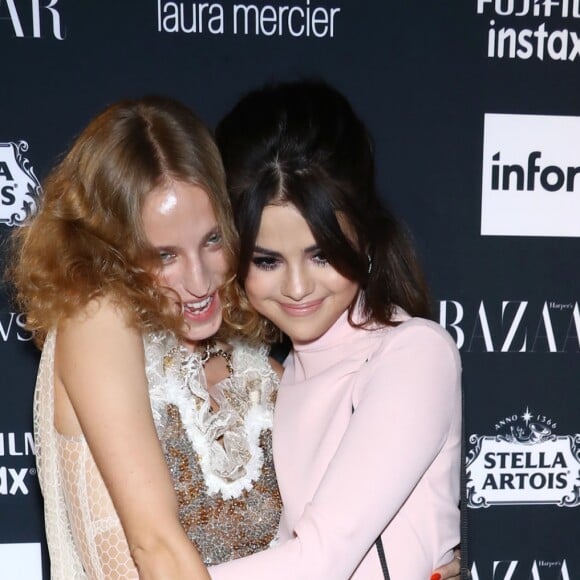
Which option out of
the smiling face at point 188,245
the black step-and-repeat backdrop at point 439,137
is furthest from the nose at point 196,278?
the black step-and-repeat backdrop at point 439,137

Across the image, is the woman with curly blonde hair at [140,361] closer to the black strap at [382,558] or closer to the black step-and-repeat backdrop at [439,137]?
the black strap at [382,558]

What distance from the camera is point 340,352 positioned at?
50.6 inches

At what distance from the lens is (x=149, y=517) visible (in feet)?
3.55

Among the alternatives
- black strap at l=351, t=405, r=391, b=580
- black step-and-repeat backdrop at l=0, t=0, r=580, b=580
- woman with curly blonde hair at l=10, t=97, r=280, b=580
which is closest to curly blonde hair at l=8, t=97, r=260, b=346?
woman with curly blonde hair at l=10, t=97, r=280, b=580

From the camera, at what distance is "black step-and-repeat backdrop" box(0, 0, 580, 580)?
1776 millimetres

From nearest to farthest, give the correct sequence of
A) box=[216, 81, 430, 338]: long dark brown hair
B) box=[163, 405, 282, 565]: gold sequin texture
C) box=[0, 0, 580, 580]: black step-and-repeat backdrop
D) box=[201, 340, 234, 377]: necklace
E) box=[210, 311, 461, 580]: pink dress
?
1. box=[210, 311, 461, 580]: pink dress
2. box=[216, 81, 430, 338]: long dark brown hair
3. box=[163, 405, 282, 565]: gold sequin texture
4. box=[201, 340, 234, 377]: necklace
5. box=[0, 0, 580, 580]: black step-and-repeat backdrop

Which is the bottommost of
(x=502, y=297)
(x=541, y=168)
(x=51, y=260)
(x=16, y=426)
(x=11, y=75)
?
(x=16, y=426)

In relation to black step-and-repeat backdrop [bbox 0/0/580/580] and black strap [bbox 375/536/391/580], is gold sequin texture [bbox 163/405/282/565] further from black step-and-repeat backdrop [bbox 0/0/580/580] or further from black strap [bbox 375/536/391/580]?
black step-and-repeat backdrop [bbox 0/0/580/580]

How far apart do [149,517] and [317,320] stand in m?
0.41

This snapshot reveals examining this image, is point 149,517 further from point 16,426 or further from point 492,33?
point 492,33

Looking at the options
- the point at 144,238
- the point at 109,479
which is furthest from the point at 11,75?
the point at 109,479

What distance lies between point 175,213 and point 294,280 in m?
0.22

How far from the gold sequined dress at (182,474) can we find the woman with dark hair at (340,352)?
0.07m

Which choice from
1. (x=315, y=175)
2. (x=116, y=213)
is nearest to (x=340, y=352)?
(x=315, y=175)
